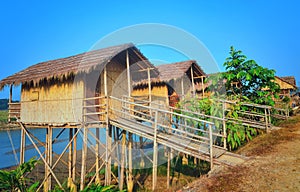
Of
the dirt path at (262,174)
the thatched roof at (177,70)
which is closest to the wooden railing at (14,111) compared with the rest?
the thatched roof at (177,70)

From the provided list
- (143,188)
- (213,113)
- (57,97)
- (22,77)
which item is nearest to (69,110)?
(57,97)

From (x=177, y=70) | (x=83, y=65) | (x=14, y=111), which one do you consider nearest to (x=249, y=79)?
(x=177, y=70)

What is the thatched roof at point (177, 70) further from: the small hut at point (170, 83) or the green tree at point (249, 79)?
the green tree at point (249, 79)

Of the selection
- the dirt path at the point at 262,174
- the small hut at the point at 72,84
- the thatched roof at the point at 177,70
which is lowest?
the dirt path at the point at 262,174

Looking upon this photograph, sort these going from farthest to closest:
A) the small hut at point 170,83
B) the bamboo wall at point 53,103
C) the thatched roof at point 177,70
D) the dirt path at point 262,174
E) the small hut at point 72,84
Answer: the thatched roof at point 177,70
the small hut at point 170,83
the bamboo wall at point 53,103
the small hut at point 72,84
the dirt path at point 262,174

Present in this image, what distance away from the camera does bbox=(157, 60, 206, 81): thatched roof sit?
14930 millimetres

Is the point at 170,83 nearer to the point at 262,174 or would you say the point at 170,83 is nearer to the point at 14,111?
the point at 14,111

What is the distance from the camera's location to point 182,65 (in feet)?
52.1

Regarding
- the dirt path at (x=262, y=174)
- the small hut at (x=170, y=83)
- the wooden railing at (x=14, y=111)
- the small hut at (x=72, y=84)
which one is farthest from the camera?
the small hut at (x=170, y=83)

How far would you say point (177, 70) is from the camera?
1537 centimetres

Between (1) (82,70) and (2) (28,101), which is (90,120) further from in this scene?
(2) (28,101)

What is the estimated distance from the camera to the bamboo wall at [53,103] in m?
8.76

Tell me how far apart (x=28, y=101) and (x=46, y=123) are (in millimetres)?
1766

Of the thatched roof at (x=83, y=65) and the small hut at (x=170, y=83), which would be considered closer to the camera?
the thatched roof at (x=83, y=65)
